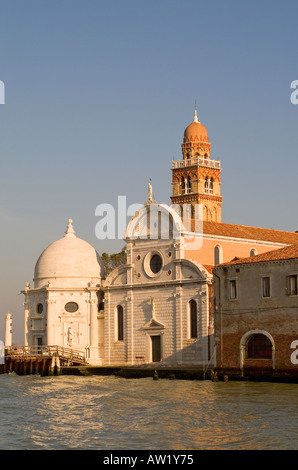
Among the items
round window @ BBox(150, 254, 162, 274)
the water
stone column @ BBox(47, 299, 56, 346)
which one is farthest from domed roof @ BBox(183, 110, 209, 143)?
the water

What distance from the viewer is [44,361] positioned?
57062mm

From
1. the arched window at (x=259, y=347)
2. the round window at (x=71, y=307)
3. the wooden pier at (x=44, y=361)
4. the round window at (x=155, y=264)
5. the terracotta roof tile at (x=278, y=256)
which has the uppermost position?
the round window at (x=155, y=264)

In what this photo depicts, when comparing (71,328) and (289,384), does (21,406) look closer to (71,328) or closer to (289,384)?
(289,384)

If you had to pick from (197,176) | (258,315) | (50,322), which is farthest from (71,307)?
(197,176)

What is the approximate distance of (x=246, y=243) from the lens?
60875mm

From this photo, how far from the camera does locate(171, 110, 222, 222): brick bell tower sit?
296 feet

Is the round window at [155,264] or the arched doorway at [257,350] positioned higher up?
the round window at [155,264]

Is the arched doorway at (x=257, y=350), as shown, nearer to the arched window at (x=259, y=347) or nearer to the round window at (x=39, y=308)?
the arched window at (x=259, y=347)

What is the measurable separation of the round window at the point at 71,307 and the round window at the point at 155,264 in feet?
23.8

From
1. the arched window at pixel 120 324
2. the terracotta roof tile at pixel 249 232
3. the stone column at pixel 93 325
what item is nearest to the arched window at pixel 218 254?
the terracotta roof tile at pixel 249 232

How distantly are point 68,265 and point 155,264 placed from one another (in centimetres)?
779

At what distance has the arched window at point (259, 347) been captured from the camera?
147 ft
